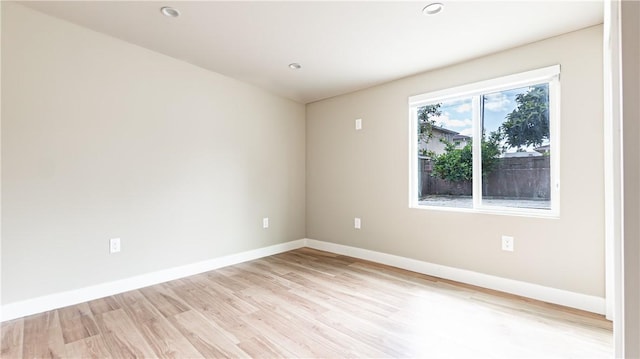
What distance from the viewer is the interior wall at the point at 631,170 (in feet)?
2.76

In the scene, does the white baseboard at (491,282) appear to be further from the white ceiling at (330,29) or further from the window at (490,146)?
the white ceiling at (330,29)

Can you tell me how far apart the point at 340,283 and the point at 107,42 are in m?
2.98

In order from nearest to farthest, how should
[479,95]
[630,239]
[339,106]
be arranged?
[630,239], [479,95], [339,106]

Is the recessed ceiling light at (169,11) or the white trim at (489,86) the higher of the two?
the recessed ceiling light at (169,11)

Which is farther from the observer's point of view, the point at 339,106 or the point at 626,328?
the point at 339,106

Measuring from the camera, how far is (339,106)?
3965 millimetres

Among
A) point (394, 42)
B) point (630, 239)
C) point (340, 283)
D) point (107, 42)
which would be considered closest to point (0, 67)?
point (107, 42)

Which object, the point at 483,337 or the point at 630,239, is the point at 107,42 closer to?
the point at 630,239

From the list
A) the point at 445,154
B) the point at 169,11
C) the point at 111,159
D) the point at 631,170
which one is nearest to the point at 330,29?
the point at 169,11

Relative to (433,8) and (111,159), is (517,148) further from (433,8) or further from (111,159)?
(111,159)

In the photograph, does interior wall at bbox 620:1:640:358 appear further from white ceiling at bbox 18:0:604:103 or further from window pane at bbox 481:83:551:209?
window pane at bbox 481:83:551:209

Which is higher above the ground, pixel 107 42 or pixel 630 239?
pixel 107 42

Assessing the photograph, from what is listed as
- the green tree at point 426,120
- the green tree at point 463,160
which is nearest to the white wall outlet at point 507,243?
the green tree at point 463,160

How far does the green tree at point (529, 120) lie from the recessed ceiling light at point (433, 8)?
3.89 feet
